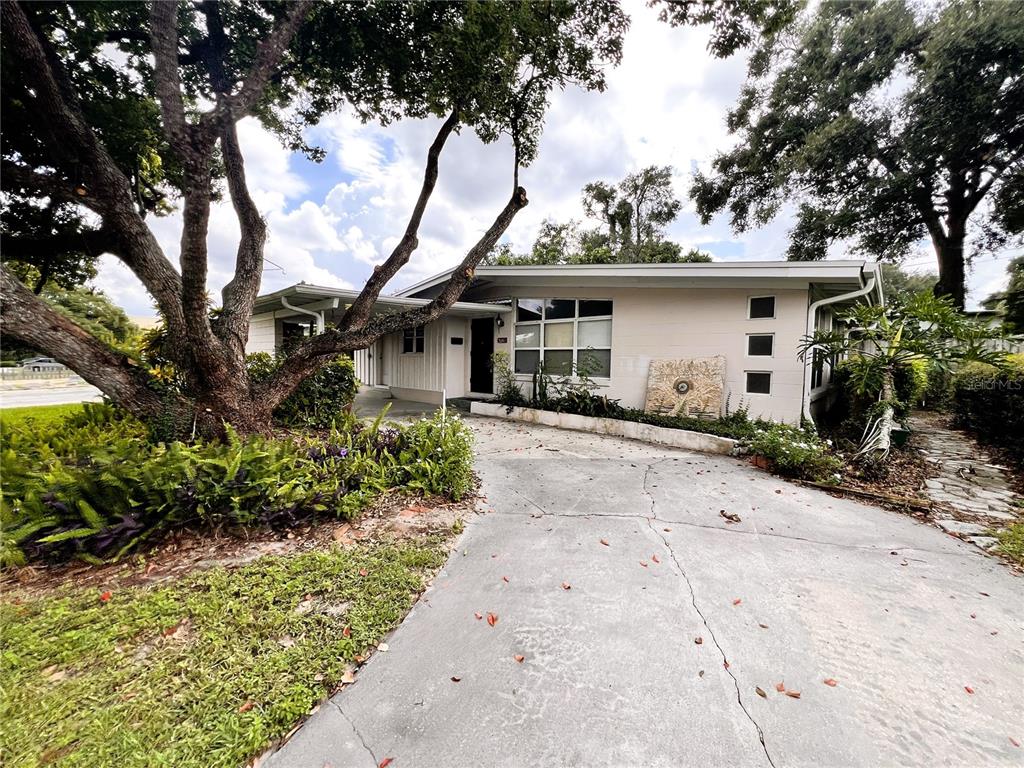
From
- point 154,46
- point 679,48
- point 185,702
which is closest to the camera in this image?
point 185,702

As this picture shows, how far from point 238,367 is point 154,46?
2.80 m

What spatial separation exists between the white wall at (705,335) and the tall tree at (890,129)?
254 inches

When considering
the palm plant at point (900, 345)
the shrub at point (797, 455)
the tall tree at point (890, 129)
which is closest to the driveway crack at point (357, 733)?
the shrub at point (797, 455)

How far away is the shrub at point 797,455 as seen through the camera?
15.3ft

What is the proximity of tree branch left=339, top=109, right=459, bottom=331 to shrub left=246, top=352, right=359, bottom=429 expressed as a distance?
148 cm

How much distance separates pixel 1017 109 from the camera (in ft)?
32.0

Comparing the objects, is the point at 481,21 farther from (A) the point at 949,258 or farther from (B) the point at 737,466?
(A) the point at 949,258

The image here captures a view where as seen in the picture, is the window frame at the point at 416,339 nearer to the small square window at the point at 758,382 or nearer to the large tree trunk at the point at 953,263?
the small square window at the point at 758,382

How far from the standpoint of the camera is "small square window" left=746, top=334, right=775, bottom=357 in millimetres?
6496

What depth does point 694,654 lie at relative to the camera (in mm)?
1949

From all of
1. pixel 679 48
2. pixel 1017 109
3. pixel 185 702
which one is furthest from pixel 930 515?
pixel 1017 109

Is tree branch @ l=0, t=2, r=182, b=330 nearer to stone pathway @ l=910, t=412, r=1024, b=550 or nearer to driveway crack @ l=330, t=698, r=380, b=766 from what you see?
driveway crack @ l=330, t=698, r=380, b=766

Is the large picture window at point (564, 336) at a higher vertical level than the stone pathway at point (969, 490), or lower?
higher

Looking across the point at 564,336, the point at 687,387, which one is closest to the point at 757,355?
the point at 687,387
